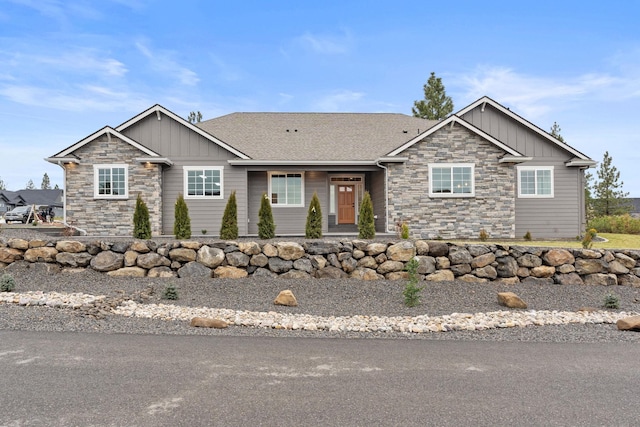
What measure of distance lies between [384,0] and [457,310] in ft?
36.9

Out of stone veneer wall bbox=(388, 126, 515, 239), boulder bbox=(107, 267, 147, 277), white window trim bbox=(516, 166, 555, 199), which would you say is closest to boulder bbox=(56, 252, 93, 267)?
boulder bbox=(107, 267, 147, 277)

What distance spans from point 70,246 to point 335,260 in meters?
6.35

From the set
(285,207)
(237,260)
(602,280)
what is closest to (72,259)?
(237,260)

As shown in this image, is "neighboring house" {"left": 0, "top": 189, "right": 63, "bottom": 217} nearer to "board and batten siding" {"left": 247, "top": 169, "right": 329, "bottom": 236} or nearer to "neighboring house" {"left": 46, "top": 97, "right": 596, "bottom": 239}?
"neighboring house" {"left": 46, "top": 97, "right": 596, "bottom": 239}

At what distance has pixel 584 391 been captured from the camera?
3775 mm

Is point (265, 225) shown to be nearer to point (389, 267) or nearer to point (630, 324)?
point (389, 267)

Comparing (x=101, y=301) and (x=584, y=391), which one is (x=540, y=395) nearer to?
(x=584, y=391)

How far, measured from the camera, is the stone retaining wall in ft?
31.3

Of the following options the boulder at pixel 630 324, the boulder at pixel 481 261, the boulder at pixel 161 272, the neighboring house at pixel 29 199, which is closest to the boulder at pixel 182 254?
the boulder at pixel 161 272

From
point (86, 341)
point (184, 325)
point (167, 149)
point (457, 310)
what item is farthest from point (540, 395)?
point (167, 149)

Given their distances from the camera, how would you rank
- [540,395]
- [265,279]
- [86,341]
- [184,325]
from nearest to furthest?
[540,395] → [86,341] → [184,325] → [265,279]

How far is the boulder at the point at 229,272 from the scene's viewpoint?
30.9 feet

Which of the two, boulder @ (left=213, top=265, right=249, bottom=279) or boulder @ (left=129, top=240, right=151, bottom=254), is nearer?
boulder @ (left=213, top=265, right=249, bottom=279)

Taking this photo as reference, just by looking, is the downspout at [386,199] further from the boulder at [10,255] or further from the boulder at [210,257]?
the boulder at [10,255]
